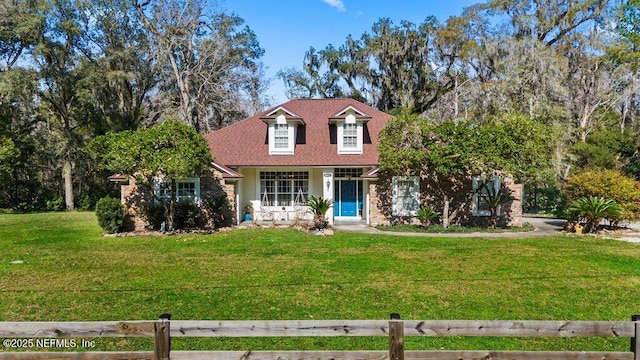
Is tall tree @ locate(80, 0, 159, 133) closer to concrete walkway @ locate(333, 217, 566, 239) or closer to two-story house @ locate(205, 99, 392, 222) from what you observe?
two-story house @ locate(205, 99, 392, 222)

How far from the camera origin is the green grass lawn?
6.08 metres

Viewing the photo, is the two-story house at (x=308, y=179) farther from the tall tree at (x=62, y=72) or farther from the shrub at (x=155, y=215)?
the tall tree at (x=62, y=72)

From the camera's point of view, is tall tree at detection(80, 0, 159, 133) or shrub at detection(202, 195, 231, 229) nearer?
shrub at detection(202, 195, 231, 229)

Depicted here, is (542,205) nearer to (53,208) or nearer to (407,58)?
(407,58)

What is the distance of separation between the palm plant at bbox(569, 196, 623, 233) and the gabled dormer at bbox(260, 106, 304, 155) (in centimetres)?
1204

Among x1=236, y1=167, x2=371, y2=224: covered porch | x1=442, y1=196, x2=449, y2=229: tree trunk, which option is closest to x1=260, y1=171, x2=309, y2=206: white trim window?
x1=236, y1=167, x2=371, y2=224: covered porch

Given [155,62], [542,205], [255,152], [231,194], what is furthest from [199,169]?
[542,205]

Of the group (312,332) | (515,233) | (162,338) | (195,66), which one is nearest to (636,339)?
(312,332)

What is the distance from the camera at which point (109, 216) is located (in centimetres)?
1483

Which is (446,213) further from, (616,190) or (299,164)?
(299,164)

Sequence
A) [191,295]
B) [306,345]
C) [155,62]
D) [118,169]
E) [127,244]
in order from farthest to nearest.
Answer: [155,62], [118,169], [127,244], [191,295], [306,345]

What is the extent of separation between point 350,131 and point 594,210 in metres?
10.3

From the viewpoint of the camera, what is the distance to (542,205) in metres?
24.2

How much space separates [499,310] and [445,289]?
1255 mm
